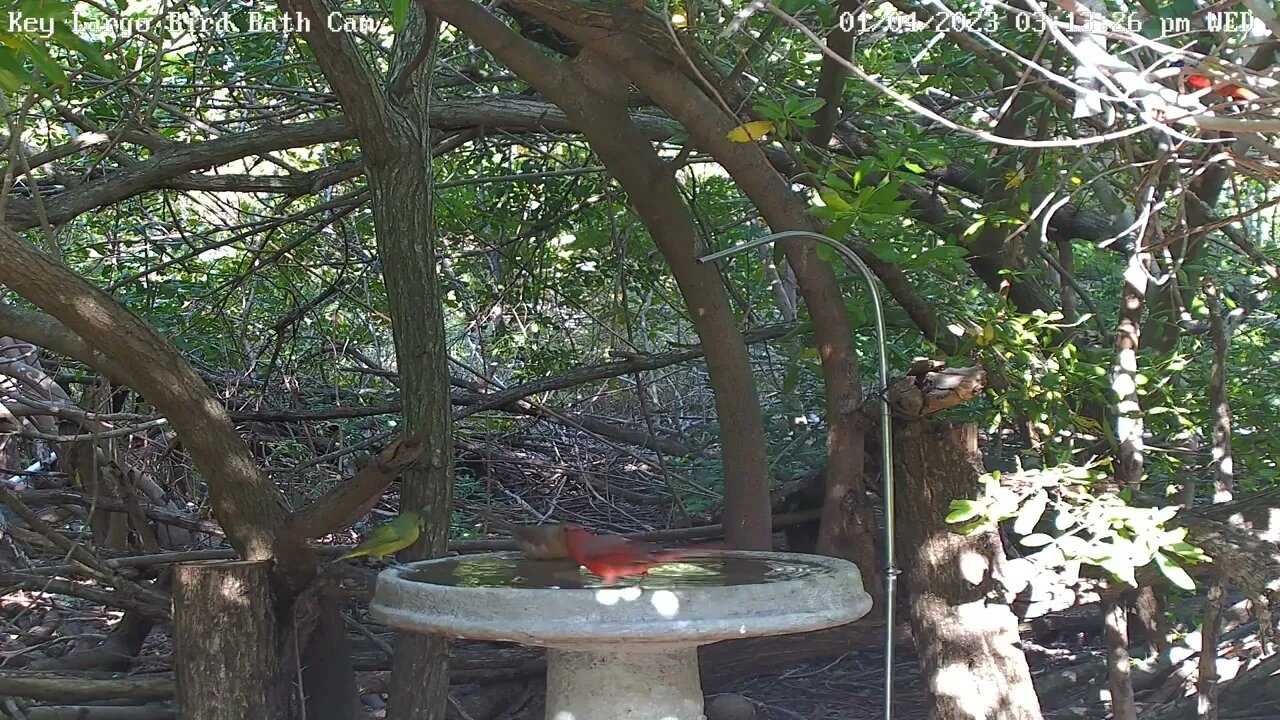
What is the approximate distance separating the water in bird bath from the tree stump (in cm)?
66

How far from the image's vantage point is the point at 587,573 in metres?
3.39

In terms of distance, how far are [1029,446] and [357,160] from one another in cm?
318

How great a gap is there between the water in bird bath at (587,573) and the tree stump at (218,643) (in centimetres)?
66

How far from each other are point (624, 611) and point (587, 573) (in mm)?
652

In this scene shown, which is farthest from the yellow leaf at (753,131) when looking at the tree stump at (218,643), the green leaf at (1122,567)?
the tree stump at (218,643)

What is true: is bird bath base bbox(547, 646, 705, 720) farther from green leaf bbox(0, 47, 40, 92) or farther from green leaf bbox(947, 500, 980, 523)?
green leaf bbox(0, 47, 40, 92)

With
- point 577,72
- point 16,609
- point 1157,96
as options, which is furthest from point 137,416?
point 1157,96

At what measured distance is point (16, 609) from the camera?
18.4 ft

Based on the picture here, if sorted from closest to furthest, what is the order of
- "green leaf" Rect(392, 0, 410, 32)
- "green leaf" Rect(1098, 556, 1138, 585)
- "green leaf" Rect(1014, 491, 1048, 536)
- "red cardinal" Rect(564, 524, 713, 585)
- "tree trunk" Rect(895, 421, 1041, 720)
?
"green leaf" Rect(392, 0, 410, 32), "green leaf" Rect(1098, 556, 1138, 585), "green leaf" Rect(1014, 491, 1048, 536), "red cardinal" Rect(564, 524, 713, 585), "tree trunk" Rect(895, 421, 1041, 720)

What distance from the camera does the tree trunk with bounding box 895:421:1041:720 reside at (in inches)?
149

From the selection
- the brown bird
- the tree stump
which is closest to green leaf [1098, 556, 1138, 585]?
the brown bird

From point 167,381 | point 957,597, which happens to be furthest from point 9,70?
point 957,597

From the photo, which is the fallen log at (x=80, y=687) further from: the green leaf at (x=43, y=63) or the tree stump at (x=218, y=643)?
the green leaf at (x=43, y=63)

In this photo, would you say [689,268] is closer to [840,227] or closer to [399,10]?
[840,227]
